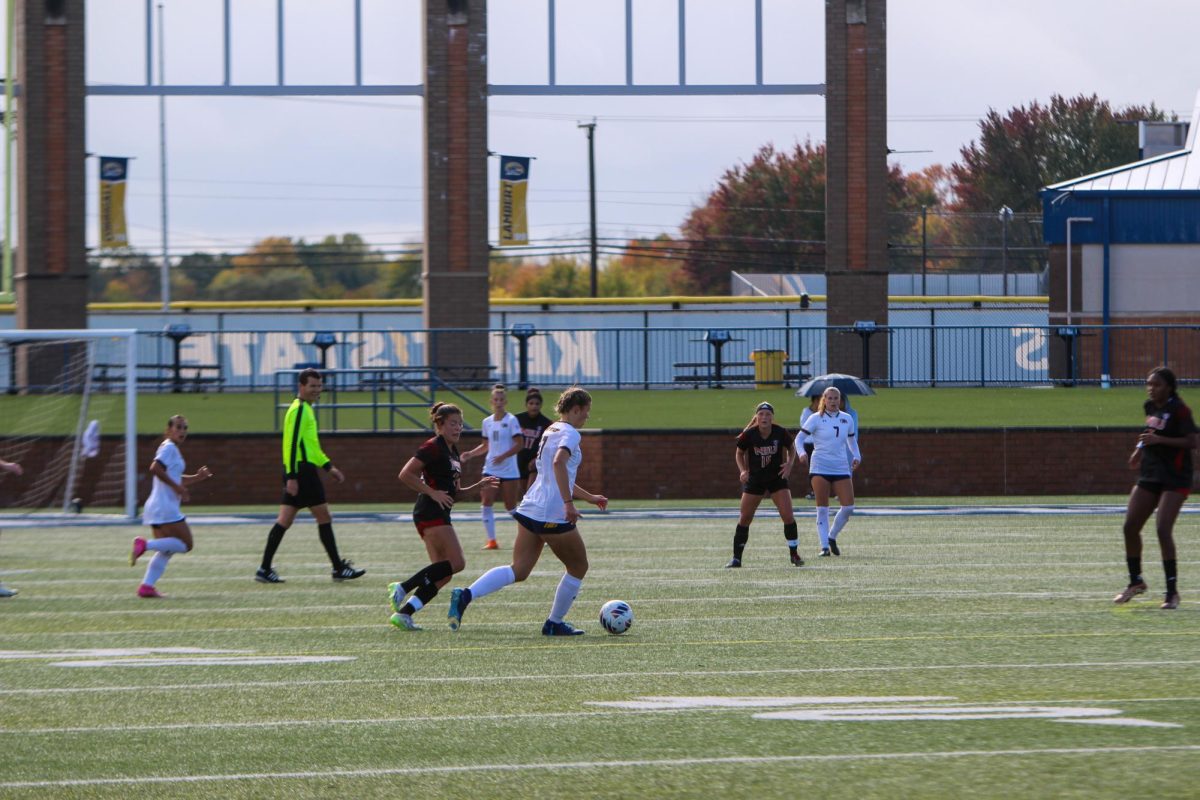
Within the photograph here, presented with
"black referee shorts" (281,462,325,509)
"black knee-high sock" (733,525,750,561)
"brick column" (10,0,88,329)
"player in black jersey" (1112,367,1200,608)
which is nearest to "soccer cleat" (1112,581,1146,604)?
"player in black jersey" (1112,367,1200,608)

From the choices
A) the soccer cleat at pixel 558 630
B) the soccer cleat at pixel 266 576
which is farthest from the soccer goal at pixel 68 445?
the soccer cleat at pixel 558 630

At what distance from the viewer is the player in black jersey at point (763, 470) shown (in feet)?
56.4

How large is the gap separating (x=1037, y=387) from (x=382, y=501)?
586 inches

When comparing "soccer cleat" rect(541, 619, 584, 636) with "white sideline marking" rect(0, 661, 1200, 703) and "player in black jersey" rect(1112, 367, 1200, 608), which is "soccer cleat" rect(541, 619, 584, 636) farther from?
"player in black jersey" rect(1112, 367, 1200, 608)

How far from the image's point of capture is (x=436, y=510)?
12586 mm

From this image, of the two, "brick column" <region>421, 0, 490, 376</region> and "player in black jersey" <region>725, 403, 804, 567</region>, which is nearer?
"player in black jersey" <region>725, 403, 804, 567</region>

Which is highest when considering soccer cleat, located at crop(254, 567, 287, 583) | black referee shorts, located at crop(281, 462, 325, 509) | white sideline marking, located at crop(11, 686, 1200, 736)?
black referee shorts, located at crop(281, 462, 325, 509)

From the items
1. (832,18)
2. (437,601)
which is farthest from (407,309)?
(437,601)

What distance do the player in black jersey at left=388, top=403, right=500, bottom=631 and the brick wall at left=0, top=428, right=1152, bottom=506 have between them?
16121 millimetres

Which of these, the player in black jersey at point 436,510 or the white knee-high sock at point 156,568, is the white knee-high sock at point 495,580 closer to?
the player in black jersey at point 436,510

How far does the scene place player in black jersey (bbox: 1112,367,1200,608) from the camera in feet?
41.5

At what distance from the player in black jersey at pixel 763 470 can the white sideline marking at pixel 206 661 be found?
6884mm

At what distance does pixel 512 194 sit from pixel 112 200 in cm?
1037

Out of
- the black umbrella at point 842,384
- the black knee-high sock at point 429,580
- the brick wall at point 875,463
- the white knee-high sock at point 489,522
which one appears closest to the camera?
the black knee-high sock at point 429,580
